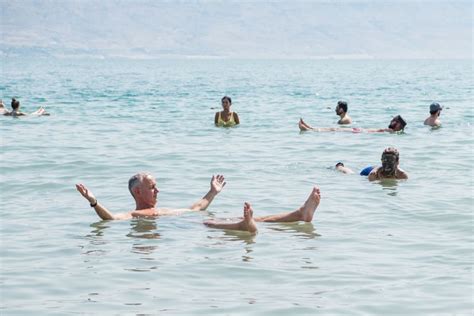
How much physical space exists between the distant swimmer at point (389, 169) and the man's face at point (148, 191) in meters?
4.14

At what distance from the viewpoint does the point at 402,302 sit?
310 inches

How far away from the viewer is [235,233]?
410 inches

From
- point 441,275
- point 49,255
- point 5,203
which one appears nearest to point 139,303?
point 49,255

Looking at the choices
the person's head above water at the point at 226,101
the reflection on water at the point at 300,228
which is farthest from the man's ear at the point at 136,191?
the person's head above water at the point at 226,101

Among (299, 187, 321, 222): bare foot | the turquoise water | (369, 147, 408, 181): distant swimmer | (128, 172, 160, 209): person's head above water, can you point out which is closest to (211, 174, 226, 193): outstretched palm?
the turquoise water

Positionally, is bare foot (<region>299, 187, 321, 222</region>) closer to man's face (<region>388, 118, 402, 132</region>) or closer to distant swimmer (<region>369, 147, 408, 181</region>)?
distant swimmer (<region>369, 147, 408, 181</region>)

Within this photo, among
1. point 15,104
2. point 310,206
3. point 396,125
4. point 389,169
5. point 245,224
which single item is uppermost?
point 15,104

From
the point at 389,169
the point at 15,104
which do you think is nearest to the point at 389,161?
the point at 389,169

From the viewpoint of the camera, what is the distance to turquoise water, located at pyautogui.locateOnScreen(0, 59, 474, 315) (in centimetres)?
806

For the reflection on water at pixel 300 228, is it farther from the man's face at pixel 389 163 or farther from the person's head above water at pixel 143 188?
the man's face at pixel 389 163

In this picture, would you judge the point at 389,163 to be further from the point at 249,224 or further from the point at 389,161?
the point at 249,224

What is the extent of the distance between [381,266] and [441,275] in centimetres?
59

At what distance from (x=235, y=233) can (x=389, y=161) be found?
167 inches

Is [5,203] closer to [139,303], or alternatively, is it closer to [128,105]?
[139,303]
